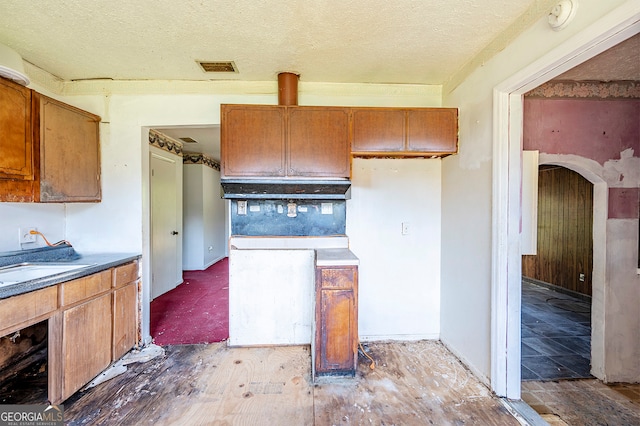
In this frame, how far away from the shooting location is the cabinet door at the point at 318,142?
2.41 meters

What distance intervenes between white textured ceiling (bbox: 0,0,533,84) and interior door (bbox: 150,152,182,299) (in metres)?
A: 1.73

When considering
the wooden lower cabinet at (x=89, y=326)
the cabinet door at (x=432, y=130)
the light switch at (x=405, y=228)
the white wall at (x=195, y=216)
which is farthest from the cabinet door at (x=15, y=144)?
the white wall at (x=195, y=216)

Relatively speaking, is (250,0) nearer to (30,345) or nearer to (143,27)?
(143,27)

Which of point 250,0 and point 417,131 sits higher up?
point 250,0

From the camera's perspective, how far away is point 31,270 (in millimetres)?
2082

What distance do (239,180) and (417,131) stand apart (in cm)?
165

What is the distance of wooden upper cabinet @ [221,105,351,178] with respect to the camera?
239 cm

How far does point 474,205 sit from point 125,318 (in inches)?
124

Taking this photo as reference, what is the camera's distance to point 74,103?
2660mm

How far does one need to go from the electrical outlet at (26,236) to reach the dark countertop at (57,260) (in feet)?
0.45

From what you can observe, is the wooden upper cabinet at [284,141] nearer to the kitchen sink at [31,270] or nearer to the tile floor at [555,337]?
the kitchen sink at [31,270]

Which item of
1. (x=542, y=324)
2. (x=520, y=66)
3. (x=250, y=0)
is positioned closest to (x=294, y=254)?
(x=250, y=0)

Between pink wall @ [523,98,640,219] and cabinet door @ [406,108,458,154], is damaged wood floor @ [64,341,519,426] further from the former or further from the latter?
pink wall @ [523,98,640,219]

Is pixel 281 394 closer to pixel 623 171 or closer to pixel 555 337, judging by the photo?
pixel 555 337
